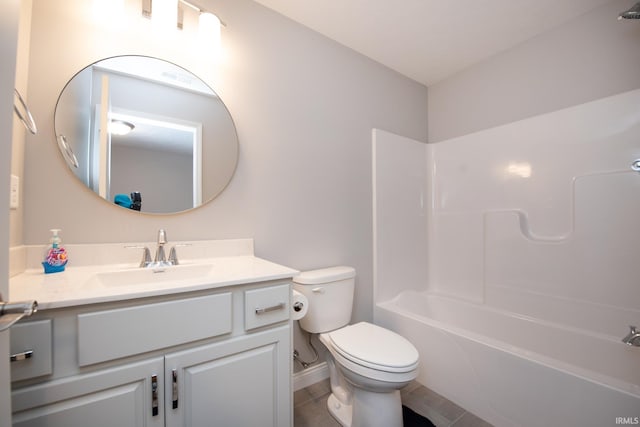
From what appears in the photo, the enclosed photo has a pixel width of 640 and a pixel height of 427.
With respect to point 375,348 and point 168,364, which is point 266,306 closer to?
point 168,364

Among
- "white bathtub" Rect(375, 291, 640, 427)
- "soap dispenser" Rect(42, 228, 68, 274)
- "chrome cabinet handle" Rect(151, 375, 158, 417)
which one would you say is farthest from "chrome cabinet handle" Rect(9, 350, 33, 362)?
"white bathtub" Rect(375, 291, 640, 427)

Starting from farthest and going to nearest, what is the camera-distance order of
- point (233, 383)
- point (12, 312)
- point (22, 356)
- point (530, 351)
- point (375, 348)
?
point (530, 351)
point (375, 348)
point (233, 383)
point (22, 356)
point (12, 312)

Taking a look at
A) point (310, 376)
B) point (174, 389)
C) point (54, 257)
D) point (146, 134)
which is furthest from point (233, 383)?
point (146, 134)

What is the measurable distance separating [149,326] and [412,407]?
1.51m

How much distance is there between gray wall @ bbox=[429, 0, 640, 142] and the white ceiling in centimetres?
7

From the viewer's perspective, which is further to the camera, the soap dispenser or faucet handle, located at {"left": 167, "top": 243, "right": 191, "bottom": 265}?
faucet handle, located at {"left": 167, "top": 243, "right": 191, "bottom": 265}

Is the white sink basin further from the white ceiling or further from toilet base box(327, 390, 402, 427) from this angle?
the white ceiling

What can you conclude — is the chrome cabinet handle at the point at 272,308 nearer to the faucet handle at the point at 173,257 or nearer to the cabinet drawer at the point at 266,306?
the cabinet drawer at the point at 266,306

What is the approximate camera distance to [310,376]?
65.9 inches

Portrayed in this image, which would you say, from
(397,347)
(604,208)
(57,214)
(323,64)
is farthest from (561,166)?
(57,214)

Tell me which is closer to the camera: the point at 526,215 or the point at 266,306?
the point at 266,306

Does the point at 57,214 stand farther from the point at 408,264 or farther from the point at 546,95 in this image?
the point at 546,95

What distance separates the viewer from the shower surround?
4.34 ft

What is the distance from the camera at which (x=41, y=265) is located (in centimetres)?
101
